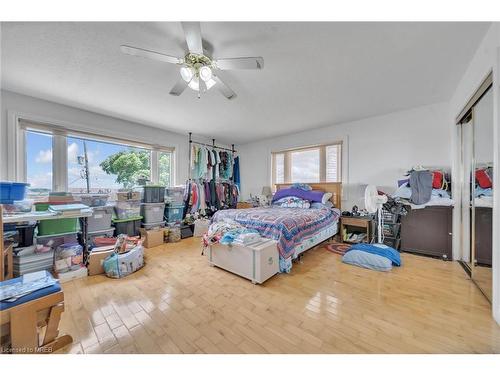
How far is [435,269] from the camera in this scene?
2.45 metres

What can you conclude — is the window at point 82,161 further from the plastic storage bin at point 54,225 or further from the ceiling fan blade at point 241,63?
the ceiling fan blade at point 241,63

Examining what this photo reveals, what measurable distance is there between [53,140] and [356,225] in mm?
5405

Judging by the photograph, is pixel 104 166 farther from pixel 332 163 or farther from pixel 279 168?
pixel 332 163

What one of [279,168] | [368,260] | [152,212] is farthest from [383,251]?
[152,212]

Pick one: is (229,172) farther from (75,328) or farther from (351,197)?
(75,328)

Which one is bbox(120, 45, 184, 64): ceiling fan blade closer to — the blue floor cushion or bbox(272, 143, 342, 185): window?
the blue floor cushion

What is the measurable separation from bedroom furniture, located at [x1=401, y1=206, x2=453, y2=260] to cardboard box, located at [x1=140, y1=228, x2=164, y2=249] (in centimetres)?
429

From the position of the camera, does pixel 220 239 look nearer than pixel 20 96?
Yes

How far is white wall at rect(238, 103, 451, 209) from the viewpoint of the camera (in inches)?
122

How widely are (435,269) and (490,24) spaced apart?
8.55 ft

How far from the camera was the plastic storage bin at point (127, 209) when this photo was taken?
138 inches
